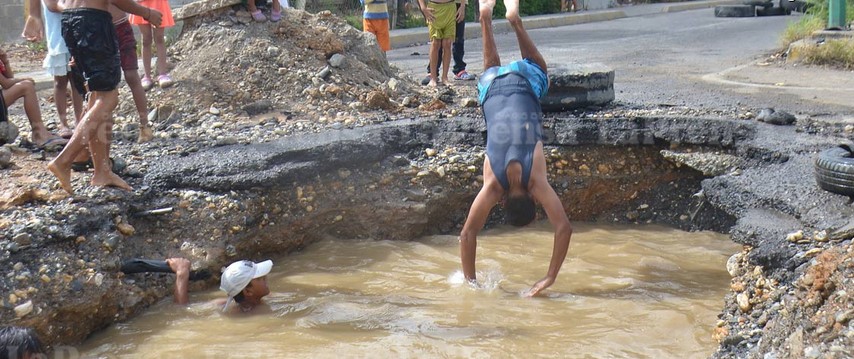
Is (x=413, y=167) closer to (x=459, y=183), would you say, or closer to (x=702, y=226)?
(x=459, y=183)

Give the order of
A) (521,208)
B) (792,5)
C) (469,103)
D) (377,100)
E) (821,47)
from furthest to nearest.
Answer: (792,5), (821,47), (377,100), (469,103), (521,208)

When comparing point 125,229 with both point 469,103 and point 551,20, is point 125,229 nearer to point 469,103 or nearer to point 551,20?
point 469,103

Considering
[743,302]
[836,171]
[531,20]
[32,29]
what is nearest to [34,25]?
[32,29]

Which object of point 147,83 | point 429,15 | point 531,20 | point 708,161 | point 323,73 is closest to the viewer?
point 708,161

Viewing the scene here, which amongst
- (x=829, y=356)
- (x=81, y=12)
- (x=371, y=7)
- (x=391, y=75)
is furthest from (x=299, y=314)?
(x=371, y=7)

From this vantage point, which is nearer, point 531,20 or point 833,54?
point 833,54

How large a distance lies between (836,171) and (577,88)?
8.86 feet

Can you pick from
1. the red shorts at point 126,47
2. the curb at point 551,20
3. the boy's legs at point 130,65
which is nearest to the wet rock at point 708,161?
the boy's legs at point 130,65

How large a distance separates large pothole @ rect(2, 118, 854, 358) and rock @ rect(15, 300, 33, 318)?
0.03 meters

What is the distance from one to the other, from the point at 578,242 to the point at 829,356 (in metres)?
3.01

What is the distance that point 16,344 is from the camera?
3.05m

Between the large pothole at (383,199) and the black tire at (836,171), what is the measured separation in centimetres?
8

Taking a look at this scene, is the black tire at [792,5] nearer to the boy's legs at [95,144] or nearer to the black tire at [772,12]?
the black tire at [772,12]

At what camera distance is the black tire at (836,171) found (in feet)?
15.1
